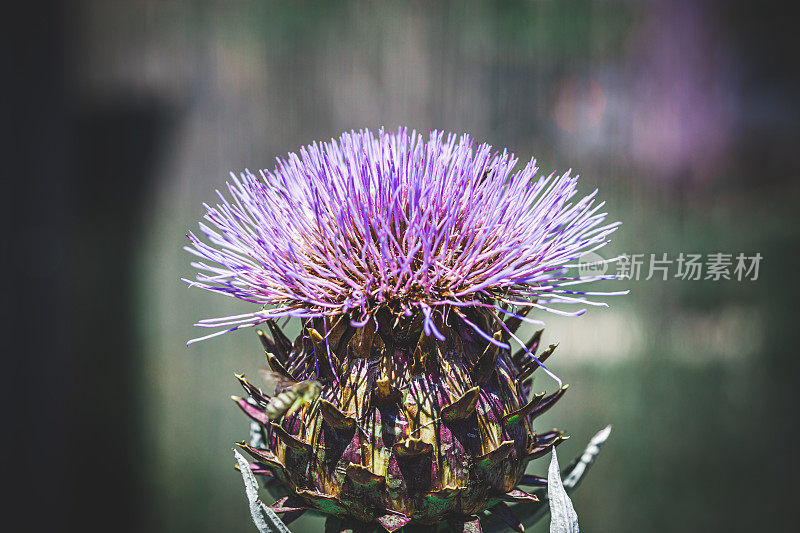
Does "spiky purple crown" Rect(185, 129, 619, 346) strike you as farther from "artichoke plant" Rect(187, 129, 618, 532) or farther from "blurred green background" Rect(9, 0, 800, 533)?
"blurred green background" Rect(9, 0, 800, 533)

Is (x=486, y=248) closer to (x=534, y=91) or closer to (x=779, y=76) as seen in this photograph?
(x=534, y=91)

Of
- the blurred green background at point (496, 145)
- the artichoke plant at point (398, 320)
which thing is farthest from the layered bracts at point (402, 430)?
the blurred green background at point (496, 145)

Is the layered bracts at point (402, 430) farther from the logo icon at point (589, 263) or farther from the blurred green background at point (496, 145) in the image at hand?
the blurred green background at point (496, 145)

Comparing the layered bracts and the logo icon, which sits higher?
the logo icon

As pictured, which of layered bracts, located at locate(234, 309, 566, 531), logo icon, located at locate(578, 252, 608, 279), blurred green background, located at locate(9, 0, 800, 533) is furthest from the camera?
blurred green background, located at locate(9, 0, 800, 533)

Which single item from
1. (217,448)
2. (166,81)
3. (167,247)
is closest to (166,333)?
(167,247)

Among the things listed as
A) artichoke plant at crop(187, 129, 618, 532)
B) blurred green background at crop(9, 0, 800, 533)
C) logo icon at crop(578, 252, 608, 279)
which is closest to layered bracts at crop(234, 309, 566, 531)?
artichoke plant at crop(187, 129, 618, 532)

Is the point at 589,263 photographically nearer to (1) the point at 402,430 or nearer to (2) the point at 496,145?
(1) the point at 402,430
